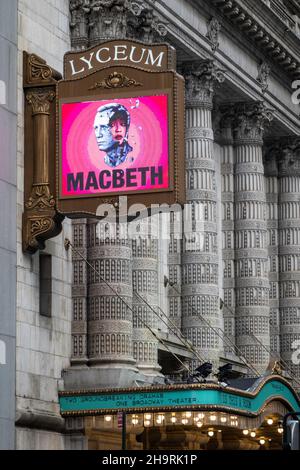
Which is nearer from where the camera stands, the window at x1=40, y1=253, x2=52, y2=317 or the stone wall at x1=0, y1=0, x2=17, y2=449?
the stone wall at x1=0, y1=0, x2=17, y2=449

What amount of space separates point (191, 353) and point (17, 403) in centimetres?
1269

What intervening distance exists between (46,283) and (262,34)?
20.1 metres

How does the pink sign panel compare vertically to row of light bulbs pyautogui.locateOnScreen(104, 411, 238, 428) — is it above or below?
above

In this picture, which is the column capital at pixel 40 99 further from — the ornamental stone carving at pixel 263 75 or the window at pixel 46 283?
the ornamental stone carving at pixel 263 75

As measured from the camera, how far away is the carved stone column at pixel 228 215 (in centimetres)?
6881

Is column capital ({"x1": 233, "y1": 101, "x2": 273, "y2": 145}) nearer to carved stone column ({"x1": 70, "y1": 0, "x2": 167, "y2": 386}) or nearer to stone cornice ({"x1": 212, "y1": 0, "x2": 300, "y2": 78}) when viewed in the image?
stone cornice ({"x1": 212, "y1": 0, "x2": 300, "y2": 78})

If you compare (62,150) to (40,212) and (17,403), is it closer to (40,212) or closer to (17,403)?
(40,212)

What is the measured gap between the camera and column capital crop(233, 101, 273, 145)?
6950 centimetres

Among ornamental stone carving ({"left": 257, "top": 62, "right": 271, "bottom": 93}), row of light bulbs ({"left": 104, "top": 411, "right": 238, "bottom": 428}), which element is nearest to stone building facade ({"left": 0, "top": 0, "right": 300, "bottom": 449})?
ornamental stone carving ({"left": 257, "top": 62, "right": 271, "bottom": 93})

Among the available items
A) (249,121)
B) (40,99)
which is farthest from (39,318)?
(249,121)

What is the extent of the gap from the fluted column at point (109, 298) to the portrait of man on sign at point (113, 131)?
381 centimetres

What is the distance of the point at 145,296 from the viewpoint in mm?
56844

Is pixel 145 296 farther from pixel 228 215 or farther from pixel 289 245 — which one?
pixel 289 245

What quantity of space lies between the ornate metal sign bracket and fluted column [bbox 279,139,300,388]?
2407 centimetres
